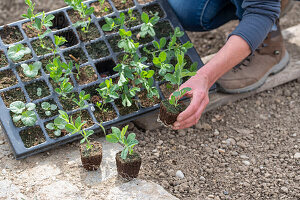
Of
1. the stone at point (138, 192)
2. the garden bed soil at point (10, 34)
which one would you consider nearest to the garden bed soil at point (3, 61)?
the garden bed soil at point (10, 34)

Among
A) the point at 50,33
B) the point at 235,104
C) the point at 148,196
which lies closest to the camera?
the point at 148,196

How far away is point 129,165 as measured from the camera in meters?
1.81

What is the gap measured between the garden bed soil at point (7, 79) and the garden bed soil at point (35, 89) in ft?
0.25

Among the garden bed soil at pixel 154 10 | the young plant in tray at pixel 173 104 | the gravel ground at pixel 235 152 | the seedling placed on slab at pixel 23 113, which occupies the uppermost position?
the garden bed soil at pixel 154 10

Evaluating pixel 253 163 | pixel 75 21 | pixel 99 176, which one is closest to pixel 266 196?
pixel 253 163

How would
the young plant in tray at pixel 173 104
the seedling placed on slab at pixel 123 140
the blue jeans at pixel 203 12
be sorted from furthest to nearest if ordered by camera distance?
the blue jeans at pixel 203 12 < the young plant in tray at pixel 173 104 < the seedling placed on slab at pixel 123 140

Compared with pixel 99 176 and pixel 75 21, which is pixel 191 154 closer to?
pixel 99 176

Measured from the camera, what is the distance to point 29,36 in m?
2.30

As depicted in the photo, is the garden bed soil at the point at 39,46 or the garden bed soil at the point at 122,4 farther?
the garden bed soil at the point at 122,4

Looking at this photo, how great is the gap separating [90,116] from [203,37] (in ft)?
4.26

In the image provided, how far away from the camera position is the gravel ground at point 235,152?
6.56 ft

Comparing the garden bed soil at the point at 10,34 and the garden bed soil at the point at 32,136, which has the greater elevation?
the garden bed soil at the point at 10,34

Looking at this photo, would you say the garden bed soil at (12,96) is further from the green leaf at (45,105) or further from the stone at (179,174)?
the stone at (179,174)

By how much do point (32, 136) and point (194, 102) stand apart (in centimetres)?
77
